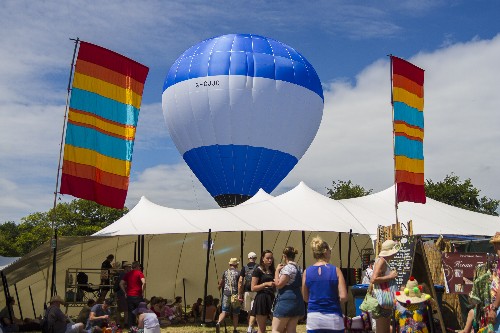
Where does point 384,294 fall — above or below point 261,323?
above

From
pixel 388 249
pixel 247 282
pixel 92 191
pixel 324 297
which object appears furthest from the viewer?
pixel 92 191

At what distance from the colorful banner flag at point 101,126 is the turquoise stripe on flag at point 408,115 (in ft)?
21.0

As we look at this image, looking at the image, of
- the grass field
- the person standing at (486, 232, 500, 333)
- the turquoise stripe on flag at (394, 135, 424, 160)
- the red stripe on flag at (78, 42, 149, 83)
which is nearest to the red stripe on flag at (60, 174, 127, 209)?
Result: the red stripe on flag at (78, 42, 149, 83)

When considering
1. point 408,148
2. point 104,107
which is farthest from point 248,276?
point 408,148

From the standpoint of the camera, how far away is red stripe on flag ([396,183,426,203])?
54.4 feet

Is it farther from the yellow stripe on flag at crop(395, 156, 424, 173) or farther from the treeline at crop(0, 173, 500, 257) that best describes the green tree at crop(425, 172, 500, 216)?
the yellow stripe on flag at crop(395, 156, 424, 173)

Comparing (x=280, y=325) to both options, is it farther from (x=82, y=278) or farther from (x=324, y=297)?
(x=82, y=278)

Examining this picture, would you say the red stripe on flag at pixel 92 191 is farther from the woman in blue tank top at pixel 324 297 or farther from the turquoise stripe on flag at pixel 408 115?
the woman in blue tank top at pixel 324 297

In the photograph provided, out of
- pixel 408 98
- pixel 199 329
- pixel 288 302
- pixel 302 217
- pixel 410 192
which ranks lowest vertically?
pixel 199 329

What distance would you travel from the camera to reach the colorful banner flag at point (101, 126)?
15078 millimetres

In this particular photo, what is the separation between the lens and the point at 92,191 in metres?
15.3

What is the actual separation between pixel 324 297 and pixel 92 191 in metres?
9.76

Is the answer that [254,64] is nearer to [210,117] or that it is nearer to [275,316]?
[210,117]

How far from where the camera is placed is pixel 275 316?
24.5ft
